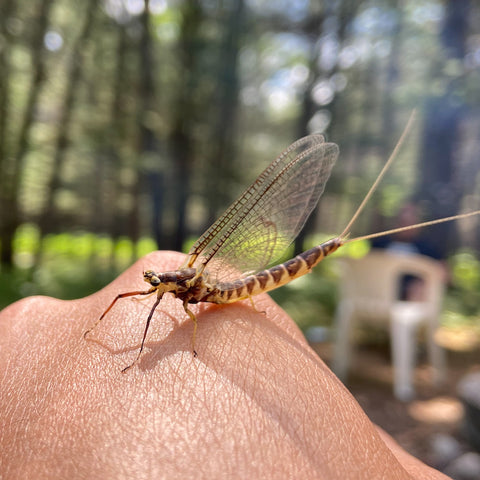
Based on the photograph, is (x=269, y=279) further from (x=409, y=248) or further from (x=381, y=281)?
(x=409, y=248)

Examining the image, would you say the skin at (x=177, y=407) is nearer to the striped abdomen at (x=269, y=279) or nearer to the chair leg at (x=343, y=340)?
the striped abdomen at (x=269, y=279)

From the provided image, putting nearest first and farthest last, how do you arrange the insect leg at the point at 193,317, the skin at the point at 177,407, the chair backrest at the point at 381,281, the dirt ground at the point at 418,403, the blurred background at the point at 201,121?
the skin at the point at 177,407 < the insect leg at the point at 193,317 < the dirt ground at the point at 418,403 < the chair backrest at the point at 381,281 < the blurred background at the point at 201,121

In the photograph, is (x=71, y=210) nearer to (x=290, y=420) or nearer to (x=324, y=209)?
(x=324, y=209)

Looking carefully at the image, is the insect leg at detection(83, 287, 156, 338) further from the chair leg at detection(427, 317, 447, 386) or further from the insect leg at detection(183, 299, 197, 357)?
the chair leg at detection(427, 317, 447, 386)

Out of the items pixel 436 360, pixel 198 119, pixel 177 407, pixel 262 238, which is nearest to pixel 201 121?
pixel 198 119

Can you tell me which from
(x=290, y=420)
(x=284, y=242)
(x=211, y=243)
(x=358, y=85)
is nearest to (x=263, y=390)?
(x=290, y=420)

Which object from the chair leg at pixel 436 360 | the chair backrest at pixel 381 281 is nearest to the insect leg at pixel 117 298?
the chair backrest at pixel 381 281
